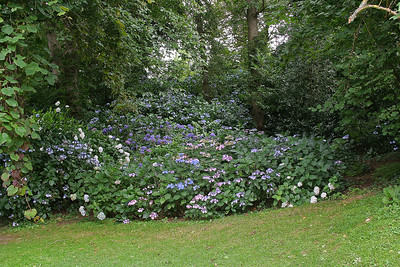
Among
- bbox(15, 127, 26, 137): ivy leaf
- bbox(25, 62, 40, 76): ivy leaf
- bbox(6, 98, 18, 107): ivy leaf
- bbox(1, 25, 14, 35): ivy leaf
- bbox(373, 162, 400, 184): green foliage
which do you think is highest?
bbox(1, 25, 14, 35): ivy leaf

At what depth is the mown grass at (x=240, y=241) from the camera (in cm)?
265

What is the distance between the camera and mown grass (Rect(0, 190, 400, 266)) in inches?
104

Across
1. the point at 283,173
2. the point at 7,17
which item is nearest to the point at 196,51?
the point at 283,173

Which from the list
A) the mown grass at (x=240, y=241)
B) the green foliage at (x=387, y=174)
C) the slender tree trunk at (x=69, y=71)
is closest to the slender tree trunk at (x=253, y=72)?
the green foliage at (x=387, y=174)

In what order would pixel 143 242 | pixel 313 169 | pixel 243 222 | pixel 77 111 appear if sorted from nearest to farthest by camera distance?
pixel 143 242 < pixel 243 222 < pixel 313 169 < pixel 77 111

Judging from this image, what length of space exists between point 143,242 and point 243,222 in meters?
1.27

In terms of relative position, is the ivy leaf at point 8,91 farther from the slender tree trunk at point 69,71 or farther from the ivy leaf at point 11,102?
the slender tree trunk at point 69,71

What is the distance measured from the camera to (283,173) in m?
4.55

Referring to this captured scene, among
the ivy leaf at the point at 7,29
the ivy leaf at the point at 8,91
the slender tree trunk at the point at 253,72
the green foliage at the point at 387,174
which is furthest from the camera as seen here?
the slender tree trunk at the point at 253,72

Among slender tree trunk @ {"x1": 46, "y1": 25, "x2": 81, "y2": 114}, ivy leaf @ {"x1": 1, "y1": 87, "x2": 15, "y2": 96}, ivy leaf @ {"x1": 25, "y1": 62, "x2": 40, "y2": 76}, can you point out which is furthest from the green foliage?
slender tree trunk @ {"x1": 46, "y1": 25, "x2": 81, "y2": 114}

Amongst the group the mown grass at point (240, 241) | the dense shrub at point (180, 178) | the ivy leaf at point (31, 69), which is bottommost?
the mown grass at point (240, 241)

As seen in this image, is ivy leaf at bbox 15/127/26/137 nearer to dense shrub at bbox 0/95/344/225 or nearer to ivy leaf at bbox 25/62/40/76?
ivy leaf at bbox 25/62/40/76

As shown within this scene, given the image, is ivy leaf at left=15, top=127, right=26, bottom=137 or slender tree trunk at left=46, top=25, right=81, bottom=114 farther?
slender tree trunk at left=46, top=25, right=81, bottom=114

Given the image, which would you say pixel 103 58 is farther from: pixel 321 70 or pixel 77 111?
pixel 321 70
